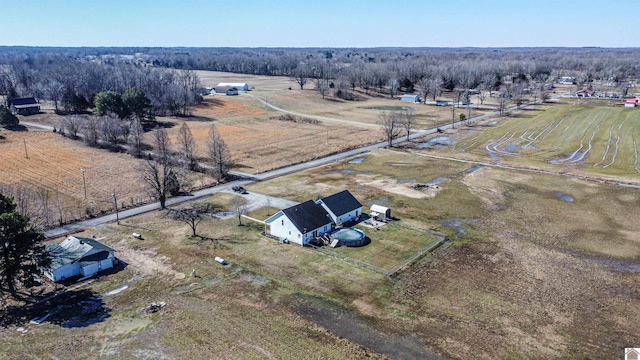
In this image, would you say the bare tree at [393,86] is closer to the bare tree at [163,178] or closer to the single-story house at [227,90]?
the single-story house at [227,90]

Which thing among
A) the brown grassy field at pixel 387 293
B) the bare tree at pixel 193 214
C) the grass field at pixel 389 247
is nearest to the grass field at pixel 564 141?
the brown grassy field at pixel 387 293

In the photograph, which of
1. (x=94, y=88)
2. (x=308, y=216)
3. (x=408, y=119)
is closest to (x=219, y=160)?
(x=308, y=216)

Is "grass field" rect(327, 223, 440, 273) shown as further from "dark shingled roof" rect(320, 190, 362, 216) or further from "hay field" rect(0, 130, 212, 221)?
"hay field" rect(0, 130, 212, 221)

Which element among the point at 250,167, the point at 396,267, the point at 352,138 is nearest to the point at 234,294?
the point at 396,267

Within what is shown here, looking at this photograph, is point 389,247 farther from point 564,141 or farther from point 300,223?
point 564,141

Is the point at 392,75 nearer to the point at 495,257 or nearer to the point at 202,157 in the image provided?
the point at 202,157
